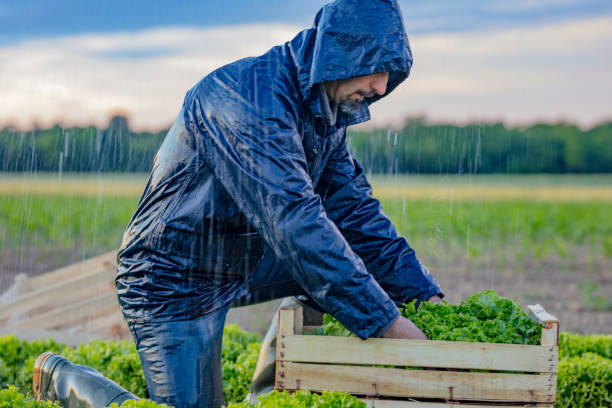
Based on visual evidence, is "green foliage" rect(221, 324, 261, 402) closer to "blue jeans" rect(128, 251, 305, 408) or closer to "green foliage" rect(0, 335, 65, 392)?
"green foliage" rect(0, 335, 65, 392)

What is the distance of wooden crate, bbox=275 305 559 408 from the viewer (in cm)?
282

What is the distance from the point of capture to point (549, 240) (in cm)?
1795

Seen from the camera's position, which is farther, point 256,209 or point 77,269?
point 77,269

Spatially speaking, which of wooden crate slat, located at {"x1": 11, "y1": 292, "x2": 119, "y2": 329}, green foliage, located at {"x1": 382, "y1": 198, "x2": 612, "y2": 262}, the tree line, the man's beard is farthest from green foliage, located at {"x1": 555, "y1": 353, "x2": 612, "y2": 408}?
the tree line

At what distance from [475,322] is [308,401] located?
83cm

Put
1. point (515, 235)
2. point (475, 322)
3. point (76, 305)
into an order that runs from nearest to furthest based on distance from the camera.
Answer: point (475, 322)
point (76, 305)
point (515, 235)

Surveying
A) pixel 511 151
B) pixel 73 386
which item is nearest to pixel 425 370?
pixel 73 386

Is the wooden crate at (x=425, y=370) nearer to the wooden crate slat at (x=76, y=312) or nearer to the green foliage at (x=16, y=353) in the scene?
the green foliage at (x=16, y=353)

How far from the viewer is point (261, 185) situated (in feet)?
9.03

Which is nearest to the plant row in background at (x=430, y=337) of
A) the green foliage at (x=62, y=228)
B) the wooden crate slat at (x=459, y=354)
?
the wooden crate slat at (x=459, y=354)

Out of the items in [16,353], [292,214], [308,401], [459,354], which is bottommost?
[16,353]

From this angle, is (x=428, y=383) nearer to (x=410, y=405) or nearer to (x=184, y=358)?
(x=410, y=405)

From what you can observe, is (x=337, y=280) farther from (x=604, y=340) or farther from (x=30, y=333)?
(x=30, y=333)

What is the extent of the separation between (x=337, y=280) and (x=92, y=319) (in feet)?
13.7
